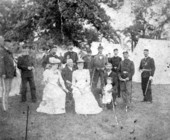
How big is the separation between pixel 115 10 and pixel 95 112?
3.44 m

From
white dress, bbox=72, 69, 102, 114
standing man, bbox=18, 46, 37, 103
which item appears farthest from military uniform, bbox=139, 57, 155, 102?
standing man, bbox=18, 46, 37, 103

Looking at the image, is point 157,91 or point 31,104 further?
point 157,91

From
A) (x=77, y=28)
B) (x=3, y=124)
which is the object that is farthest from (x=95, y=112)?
(x=77, y=28)

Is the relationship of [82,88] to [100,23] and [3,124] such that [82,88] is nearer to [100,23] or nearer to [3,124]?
[3,124]

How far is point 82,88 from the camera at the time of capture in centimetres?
516

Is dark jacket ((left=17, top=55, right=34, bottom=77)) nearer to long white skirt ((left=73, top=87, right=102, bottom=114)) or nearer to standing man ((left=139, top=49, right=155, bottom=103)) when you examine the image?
long white skirt ((left=73, top=87, right=102, bottom=114))

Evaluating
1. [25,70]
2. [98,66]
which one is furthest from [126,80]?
[25,70]

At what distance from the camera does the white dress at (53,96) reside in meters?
4.82

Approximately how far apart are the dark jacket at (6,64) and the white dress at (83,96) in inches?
58.4

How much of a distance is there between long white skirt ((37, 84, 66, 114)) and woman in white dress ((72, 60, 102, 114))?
330mm

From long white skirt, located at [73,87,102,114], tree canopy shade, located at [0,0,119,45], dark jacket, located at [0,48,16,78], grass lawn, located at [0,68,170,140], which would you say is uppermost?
tree canopy shade, located at [0,0,119,45]

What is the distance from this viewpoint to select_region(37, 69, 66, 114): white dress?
4824mm

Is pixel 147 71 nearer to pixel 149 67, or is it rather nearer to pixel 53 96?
pixel 149 67

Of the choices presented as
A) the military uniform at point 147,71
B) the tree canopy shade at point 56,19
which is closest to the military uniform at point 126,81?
the military uniform at point 147,71
